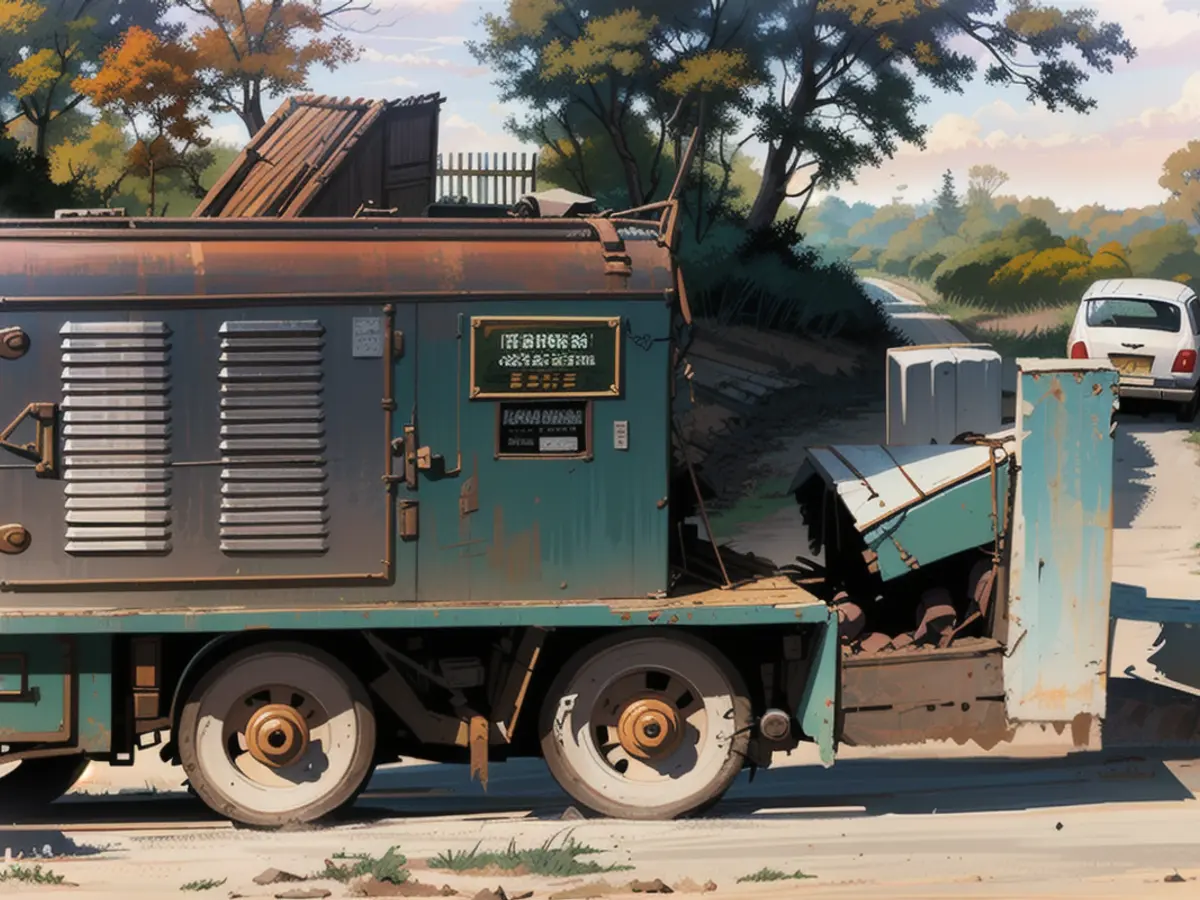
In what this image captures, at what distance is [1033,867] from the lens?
30.2ft

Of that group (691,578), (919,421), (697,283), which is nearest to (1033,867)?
(691,578)

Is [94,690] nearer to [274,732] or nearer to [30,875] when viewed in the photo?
[274,732]

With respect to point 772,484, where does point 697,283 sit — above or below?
above

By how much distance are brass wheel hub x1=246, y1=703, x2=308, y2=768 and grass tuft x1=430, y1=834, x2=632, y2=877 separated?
1154 mm

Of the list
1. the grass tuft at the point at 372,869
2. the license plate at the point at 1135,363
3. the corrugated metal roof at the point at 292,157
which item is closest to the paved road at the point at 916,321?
the license plate at the point at 1135,363

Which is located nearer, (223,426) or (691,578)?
(223,426)

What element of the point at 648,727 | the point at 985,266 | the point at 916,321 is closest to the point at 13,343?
the point at 648,727

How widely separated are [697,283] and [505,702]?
25763 mm

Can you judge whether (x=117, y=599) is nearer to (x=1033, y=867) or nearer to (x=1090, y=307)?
(x=1033, y=867)

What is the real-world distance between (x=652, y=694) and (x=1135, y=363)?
1718 centimetres

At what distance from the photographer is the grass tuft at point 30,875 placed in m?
8.92

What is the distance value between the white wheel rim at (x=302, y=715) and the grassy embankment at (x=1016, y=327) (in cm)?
2791

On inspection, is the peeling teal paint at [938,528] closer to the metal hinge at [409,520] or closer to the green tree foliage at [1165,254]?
the metal hinge at [409,520]

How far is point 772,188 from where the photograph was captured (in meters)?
41.2
